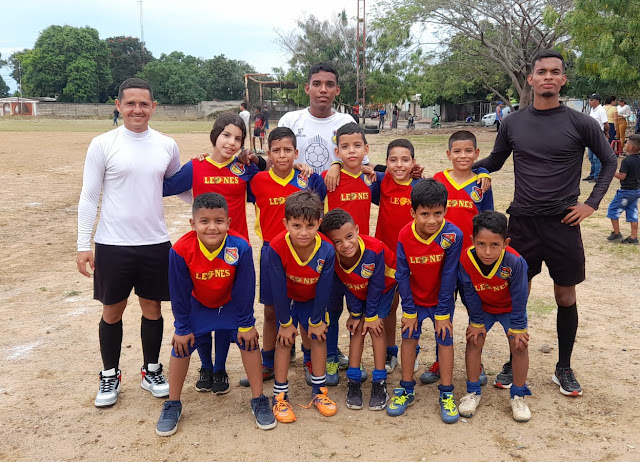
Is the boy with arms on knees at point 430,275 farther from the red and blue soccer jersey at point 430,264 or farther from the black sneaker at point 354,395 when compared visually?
the black sneaker at point 354,395

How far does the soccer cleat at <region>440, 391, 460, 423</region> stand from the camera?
141 inches

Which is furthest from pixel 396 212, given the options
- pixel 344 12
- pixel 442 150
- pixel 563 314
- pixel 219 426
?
pixel 344 12

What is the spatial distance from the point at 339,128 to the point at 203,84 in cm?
7725

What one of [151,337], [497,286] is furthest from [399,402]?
[151,337]

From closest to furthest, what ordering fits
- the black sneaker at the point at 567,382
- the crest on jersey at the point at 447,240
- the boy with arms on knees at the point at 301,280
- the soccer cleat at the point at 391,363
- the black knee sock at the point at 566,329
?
1. the boy with arms on knees at the point at 301,280
2. the crest on jersey at the point at 447,240
3. the black sneaker at the point at 567,382
4. the black knee sock at the point at 566,329
5. the soccer cleat at the point at 391,363

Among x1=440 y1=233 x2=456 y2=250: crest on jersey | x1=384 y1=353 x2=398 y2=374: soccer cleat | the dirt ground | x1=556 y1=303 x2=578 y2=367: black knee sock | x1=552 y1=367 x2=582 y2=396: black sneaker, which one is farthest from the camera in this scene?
x1=384 y1=353 x2=398 y2=374: soccer cleat

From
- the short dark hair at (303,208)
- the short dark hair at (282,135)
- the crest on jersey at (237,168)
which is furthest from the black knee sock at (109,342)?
the short dark hair at (282,135)

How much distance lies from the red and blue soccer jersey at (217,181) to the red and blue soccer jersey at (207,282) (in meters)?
0.54

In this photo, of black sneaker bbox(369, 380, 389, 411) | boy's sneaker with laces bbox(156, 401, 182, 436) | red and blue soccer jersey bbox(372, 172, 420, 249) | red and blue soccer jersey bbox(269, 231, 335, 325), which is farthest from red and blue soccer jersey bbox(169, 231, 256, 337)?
red and blue soccer jersey bbox(372, 172, 420, 249)

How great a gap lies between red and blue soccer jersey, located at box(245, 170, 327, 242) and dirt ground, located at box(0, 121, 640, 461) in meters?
1.22

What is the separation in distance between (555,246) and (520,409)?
1154 mm

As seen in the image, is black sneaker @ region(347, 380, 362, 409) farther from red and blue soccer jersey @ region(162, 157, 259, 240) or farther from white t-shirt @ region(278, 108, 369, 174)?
white t-shirt @ region(278, 108, 369, 174)

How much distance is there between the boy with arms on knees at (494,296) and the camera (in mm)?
3523

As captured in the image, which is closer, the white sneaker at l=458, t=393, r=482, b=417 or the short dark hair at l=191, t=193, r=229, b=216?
the short dark hair at l=191, t=193, r=229, b=216
